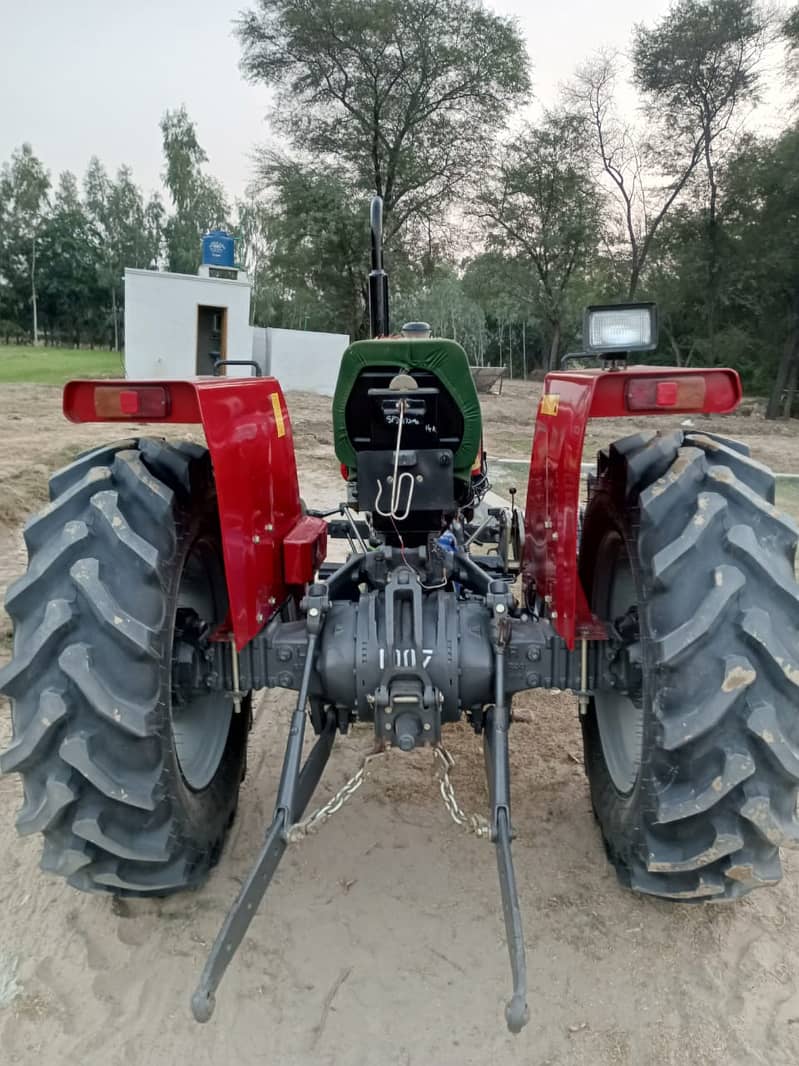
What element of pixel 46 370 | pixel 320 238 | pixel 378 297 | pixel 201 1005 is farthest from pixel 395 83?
pixel 201 1005

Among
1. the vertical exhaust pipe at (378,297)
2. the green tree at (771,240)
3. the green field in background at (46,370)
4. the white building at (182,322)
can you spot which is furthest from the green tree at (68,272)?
the vertical exhaust pipe at (378,297)

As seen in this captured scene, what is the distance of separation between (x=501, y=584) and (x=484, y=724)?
45 centimetres

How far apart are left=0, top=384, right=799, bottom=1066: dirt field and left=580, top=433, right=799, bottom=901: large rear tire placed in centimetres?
36

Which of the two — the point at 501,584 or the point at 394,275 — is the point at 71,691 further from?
the point at 394,275

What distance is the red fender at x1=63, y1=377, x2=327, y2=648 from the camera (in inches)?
83.8

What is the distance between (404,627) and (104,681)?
2.78ft

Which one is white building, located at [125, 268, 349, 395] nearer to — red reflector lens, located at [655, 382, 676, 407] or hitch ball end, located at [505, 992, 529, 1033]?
red reflector lens, located at [655, 382, 676, 407]

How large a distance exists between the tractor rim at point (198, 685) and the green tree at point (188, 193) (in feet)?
162

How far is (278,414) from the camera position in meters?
2.74

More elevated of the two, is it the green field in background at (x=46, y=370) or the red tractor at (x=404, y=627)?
the green field in background at (x=46, y=370)

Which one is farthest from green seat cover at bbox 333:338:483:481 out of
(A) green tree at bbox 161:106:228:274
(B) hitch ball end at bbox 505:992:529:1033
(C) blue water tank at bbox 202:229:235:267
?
(A) green tree at bbox 161:106:228:274

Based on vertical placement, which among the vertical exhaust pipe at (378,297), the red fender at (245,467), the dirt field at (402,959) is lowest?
the dirt field at (402,959)

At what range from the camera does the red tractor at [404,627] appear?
6.10ft

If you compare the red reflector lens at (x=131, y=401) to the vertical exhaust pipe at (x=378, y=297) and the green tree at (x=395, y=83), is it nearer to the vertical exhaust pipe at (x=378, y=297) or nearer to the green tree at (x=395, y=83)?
the vertical exhaust pipe at (x=378, y=297)
